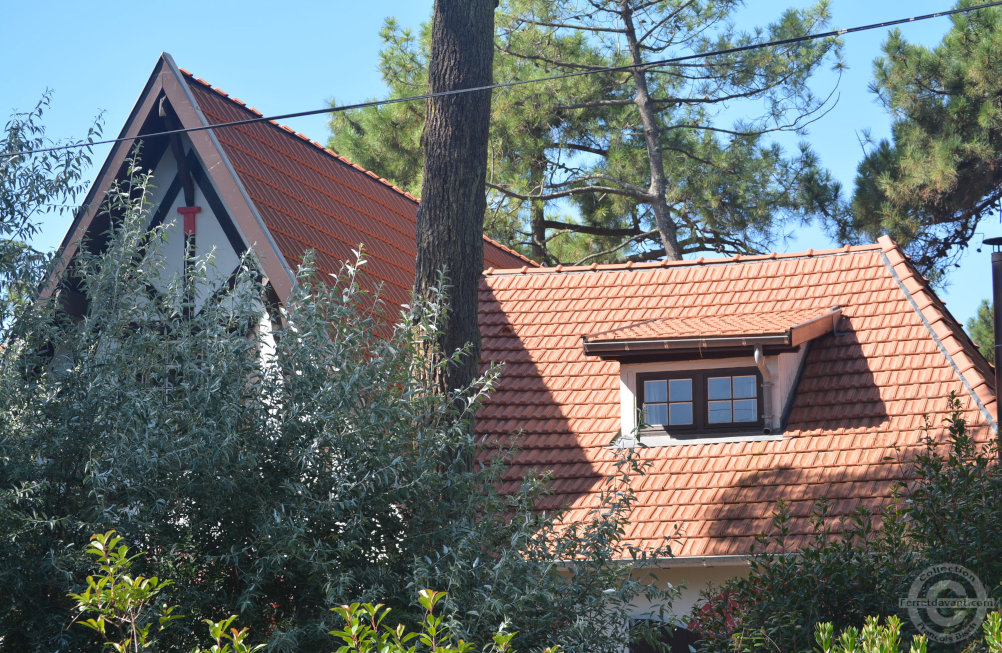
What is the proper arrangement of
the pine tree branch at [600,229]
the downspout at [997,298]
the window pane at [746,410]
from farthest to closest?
the pine tree branch at [600,229], the window pane at [746,410], the downspout at [997,298]

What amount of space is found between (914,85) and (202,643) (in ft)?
49.7

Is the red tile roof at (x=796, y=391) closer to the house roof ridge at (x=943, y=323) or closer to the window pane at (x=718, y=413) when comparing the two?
the house roof ridge at (x=943, y=323)

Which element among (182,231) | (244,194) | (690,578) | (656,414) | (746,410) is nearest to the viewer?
(690,578)

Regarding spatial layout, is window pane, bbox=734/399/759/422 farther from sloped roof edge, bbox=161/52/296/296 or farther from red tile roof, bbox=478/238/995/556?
sloped roof edge, bbox=161/52/296/296

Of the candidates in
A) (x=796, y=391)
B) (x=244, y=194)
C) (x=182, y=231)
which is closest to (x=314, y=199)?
(x=182, y=231)

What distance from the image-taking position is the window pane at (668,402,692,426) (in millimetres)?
11305

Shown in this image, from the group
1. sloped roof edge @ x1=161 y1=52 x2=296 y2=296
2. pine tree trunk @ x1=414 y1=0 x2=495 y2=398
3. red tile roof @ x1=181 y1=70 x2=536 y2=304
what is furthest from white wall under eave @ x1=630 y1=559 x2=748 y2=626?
red tile roof @ x1=181 y1=70 x2=536 y2=304

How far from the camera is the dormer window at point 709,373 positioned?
10969 millimetres

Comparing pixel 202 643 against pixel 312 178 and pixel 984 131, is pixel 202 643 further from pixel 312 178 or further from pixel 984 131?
pixel 984 131

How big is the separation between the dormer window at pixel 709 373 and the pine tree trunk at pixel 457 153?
2.60m

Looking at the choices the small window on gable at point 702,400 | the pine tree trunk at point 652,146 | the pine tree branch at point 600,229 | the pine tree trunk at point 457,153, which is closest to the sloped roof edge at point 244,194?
the pine tree trunk at point 457,153

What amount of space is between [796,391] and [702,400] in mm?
947

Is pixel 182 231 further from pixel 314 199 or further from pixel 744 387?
pixel 744 387

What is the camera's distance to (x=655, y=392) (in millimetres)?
11484
